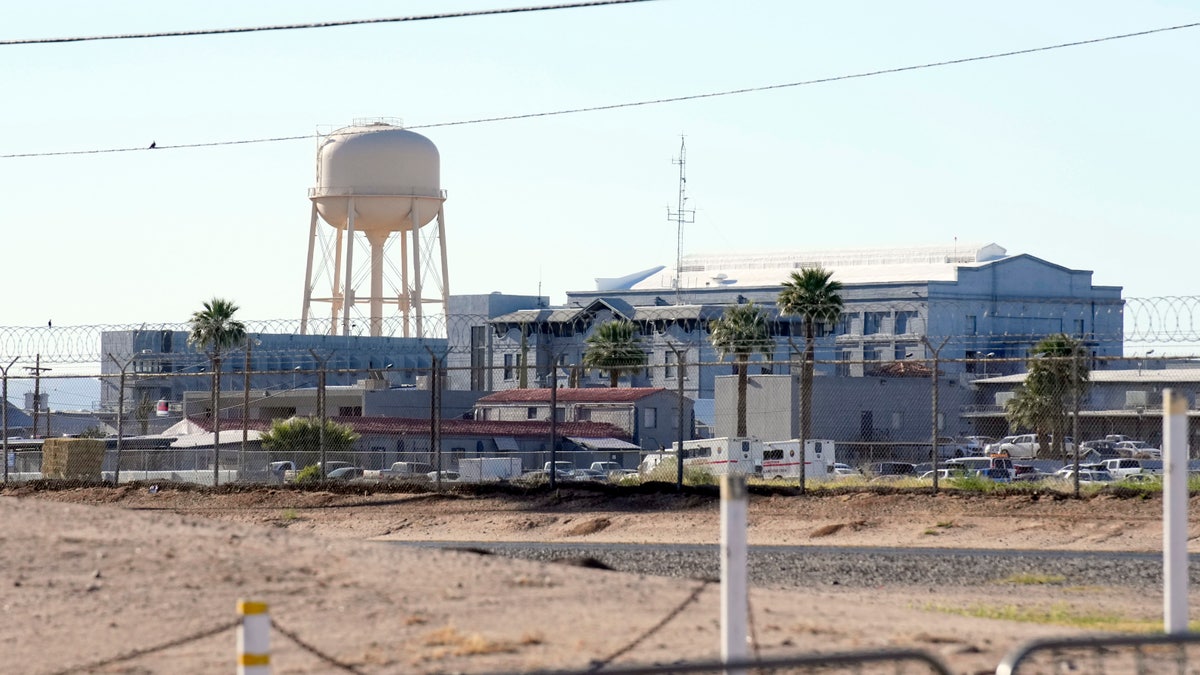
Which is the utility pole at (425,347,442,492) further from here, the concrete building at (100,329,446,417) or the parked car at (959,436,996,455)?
the concrete building at (100,329,446,417)

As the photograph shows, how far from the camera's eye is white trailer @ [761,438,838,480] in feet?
159

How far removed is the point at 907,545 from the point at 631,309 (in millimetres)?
92570

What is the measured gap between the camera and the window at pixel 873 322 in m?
116

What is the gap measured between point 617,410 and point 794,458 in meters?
20.8

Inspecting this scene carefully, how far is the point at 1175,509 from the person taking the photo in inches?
393

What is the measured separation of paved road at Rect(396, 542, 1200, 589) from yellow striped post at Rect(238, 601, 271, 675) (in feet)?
27.1

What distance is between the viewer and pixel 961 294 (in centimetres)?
11738

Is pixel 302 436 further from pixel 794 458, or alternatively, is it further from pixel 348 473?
pixel 794 458

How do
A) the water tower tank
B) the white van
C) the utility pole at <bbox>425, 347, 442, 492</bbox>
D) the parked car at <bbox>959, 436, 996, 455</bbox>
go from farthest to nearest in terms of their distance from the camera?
the water tower tank
the parked car at <bbox>959, 436, 996, 455</bbox>
the white van
the utility pole at <bbox>425, 347, 442, 492</bbox>

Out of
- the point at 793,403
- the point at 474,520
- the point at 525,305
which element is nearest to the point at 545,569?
the point at 474,520

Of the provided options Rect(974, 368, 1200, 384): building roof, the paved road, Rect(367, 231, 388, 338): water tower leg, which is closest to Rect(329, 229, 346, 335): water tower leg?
Rect(367, 231, 388, 338): water tower leg

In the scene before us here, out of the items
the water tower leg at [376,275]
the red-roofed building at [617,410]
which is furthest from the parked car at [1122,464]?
the water tower leg at [376,275]

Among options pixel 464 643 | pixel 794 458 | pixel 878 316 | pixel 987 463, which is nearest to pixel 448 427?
pixel 794 458

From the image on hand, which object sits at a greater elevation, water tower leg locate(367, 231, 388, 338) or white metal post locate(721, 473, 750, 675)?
water tower leg locate(367, 231, 388, 338)
